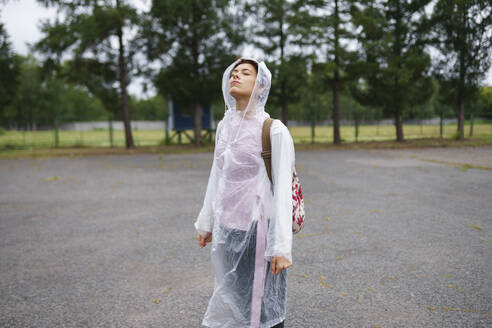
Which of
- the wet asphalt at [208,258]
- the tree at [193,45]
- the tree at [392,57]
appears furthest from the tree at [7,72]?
the tree at [392,57]

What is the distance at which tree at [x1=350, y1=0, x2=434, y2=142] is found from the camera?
18.2 m

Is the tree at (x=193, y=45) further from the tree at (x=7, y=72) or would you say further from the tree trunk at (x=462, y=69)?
the tree trunk at (x=462, y=69)

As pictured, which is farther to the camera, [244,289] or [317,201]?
[317,201]

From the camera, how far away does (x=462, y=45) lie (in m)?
19.8

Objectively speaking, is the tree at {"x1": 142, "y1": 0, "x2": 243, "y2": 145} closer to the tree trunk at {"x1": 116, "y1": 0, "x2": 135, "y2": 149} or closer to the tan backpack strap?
the tree trunk at {"x1": 116, "y1": 0, "x2": 135, "y2": 149}

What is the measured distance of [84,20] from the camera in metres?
15.1

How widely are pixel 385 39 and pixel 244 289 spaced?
1878 centimetres

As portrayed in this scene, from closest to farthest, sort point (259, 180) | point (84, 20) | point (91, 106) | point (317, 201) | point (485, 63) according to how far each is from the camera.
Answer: point (259, 180), point (317, 201), point (84, 20), point (485, 63), point (91, 106)

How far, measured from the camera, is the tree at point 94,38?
51.1ft

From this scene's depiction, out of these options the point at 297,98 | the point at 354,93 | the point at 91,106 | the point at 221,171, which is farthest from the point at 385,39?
the point at 91,106

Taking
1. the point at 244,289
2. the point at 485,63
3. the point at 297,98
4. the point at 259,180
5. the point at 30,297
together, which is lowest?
the point at 30,297

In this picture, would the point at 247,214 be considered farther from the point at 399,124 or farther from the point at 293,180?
the point at 399,124

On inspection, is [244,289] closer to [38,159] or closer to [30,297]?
[30,297]

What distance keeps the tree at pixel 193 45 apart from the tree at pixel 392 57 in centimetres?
629
